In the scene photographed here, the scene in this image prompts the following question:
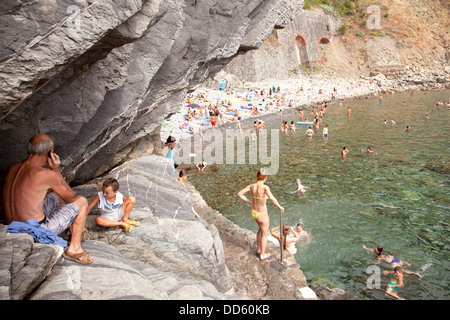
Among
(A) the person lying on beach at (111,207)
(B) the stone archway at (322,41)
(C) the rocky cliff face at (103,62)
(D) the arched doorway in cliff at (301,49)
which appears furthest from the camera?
(B) the stone archway at (322,41)

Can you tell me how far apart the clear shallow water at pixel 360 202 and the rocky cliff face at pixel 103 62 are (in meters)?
5.25

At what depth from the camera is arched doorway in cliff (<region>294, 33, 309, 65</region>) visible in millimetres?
61500

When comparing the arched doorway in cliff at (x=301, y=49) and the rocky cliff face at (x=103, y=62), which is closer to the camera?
the rocky cliff face at (x=103, y=62)

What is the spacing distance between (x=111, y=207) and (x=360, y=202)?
10.1 meters

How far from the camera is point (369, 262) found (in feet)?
30.1

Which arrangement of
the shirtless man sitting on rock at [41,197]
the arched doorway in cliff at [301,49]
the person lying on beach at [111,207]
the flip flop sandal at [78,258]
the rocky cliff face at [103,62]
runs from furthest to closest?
the arched doorway in cliff at [301,49] < the person lying on beach at [111,207] < the shirtless man sitting on rock at [41,197] < the flip flop sandal at [78,258] < the rocky cliff face at [103,62]

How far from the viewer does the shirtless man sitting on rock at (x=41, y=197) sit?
16.0 ft

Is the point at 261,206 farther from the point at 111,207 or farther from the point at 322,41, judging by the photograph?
the point at 322,41

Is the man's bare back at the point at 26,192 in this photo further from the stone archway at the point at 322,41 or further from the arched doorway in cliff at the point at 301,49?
the stone archway at the point at 322,41

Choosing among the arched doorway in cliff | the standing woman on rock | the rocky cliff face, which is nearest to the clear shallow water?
the standing woman on rock

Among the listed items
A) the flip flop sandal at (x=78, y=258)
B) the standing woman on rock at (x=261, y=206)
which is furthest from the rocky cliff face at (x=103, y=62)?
the standing woman on rock at (x=261, y=206)

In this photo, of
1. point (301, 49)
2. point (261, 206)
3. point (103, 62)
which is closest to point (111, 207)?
point (103, 62)

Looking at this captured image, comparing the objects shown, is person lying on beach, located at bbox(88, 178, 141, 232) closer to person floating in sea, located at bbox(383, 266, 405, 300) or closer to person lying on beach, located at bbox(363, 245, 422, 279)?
person floating in sea, located at bbox(383, 266, 405, 300)

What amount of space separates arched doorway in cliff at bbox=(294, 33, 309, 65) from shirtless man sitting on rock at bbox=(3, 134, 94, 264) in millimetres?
62132
